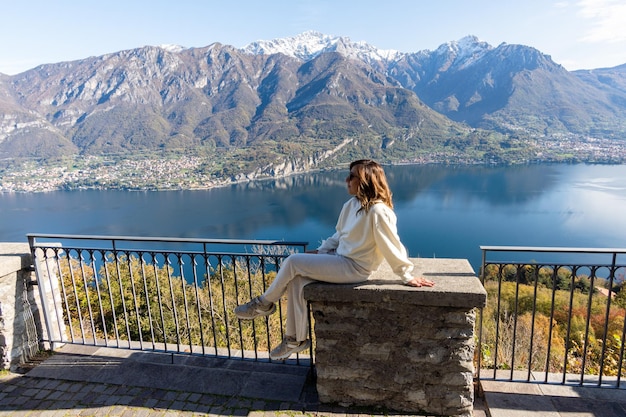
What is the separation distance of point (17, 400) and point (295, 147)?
5298 inches

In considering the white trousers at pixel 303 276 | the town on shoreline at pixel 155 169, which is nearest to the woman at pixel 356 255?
the white trousers at pixel 303 276

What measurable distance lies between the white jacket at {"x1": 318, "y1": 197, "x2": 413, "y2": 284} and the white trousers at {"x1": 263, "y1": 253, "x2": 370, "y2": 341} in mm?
78

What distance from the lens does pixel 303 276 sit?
283 centimetres

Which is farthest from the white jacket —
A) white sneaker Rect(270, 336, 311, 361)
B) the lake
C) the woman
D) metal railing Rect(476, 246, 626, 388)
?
the lake

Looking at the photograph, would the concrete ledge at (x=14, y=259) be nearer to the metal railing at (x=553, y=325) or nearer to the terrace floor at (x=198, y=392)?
the terrace floor at (x=198, y=392)

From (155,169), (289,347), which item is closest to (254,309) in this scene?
(289,347)

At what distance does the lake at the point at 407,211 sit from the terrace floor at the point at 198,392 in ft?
124

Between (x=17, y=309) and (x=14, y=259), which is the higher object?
(x=14, y=259)

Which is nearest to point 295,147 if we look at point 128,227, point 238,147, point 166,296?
point 238,147

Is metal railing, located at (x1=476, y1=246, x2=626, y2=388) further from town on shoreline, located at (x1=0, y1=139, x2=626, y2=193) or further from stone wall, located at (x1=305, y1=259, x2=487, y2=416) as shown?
town on shoreline, located at (x1=0, y1=139, x2=626, y2=193)

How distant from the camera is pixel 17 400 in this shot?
328 centimetres

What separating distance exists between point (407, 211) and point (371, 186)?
6085 cm

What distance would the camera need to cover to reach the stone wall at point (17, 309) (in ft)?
12.2

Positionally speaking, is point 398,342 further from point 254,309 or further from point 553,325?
point 553,325
